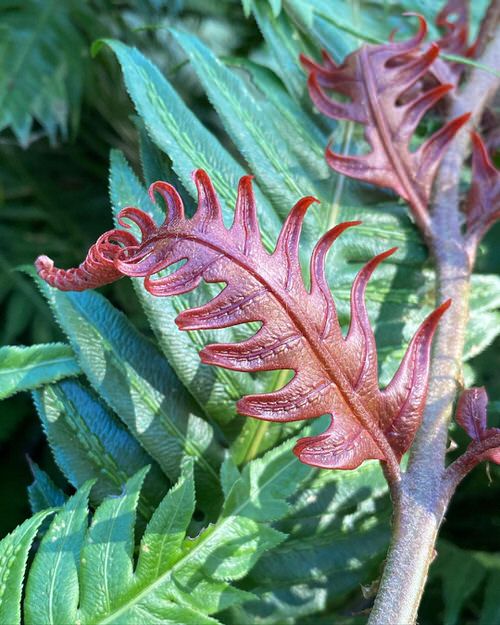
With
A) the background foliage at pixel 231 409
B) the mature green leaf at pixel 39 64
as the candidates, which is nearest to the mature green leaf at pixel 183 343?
the background foliage at pixel 231 409

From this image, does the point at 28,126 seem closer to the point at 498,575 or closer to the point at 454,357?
the point at 454,357

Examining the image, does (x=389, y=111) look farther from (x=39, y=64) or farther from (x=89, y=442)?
(x=39, y=64)

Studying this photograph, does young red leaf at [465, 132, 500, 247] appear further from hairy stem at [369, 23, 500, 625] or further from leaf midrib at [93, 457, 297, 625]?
leaf midrib at [93, 457, 297, 625]

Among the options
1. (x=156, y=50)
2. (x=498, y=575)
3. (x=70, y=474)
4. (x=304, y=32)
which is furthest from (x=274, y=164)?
(x=156, y=50)

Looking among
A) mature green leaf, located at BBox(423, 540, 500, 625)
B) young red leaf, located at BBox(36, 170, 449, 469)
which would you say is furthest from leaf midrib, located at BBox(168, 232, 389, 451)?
mature green leaf, located at BBox(423, 540, 500, 625)

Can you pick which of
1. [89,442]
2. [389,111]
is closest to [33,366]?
[89,442]
